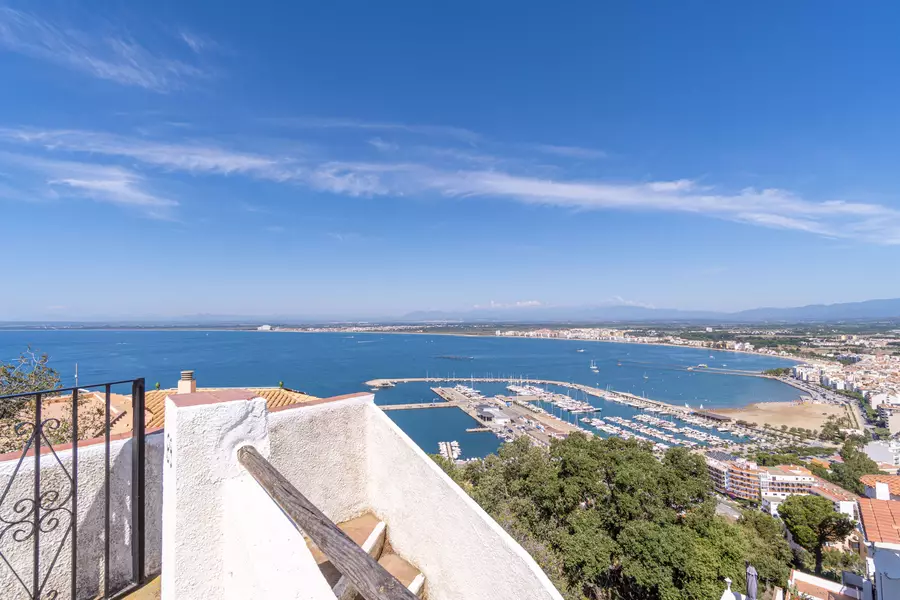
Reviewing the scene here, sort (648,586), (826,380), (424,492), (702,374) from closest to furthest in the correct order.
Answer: (424,492) < (648,586) < (826,380) < (702,374)

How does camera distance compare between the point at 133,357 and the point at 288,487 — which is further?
the point at 133,357

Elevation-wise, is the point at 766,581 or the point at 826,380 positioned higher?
the point at 766,581

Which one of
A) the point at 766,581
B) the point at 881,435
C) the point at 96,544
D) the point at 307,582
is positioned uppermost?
the point at 307,582

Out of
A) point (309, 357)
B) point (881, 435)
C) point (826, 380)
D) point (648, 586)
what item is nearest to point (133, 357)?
point (309, 357)

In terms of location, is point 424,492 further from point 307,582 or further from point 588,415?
point 588,415

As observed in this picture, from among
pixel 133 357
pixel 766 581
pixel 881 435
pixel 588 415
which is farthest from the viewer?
pixel 133 357

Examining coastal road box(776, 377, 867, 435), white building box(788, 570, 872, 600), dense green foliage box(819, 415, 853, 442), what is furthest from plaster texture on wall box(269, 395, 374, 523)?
coastal road box(776, 377, 867, 435)

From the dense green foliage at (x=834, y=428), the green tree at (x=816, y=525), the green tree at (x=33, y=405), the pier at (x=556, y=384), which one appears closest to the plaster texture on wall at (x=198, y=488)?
the green tree at (x=33, y=405)
